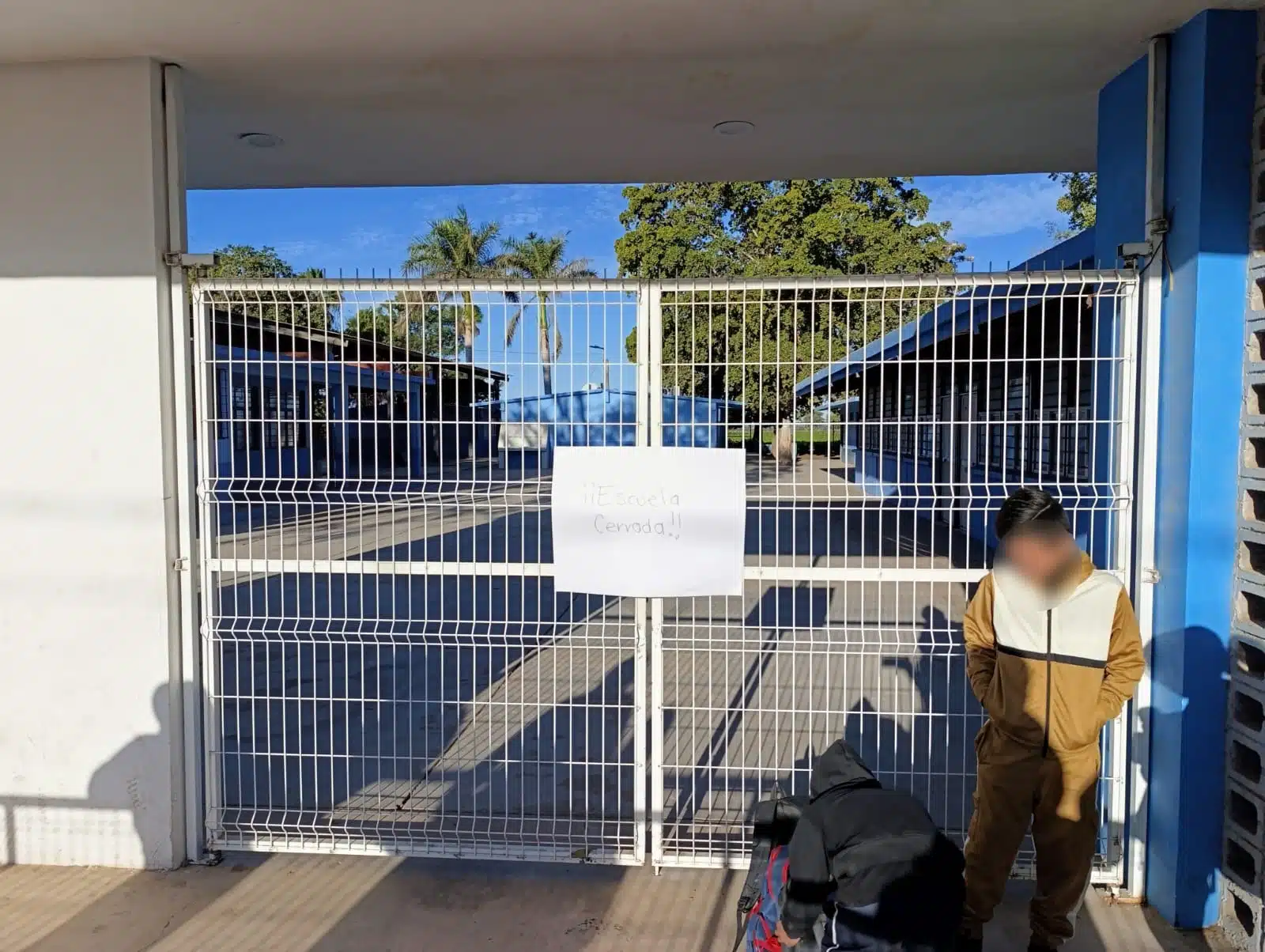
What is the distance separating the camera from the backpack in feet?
7.84

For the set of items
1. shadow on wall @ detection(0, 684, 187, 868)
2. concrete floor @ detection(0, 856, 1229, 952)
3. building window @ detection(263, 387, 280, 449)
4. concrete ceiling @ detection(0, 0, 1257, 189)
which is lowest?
concrete floor @ detection(0, 856, 1229, 952)

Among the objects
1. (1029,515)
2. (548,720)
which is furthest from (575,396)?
(548,720)

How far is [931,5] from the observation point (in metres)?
2.99

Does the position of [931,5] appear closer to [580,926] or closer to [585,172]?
[585,172]

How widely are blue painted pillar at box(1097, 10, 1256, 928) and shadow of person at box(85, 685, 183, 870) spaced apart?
3938mm

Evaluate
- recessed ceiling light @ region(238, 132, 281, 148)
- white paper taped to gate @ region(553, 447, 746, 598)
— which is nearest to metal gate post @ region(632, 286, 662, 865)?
white paper taped to gate @ region(553, 447, 746, 598)

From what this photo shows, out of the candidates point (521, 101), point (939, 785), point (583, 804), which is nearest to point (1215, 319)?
point (939, 785)

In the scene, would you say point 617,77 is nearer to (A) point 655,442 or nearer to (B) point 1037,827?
(A) point 655,442

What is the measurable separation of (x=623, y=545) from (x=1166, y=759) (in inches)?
86.1

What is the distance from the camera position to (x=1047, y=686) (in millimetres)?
2672

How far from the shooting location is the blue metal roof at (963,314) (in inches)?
126

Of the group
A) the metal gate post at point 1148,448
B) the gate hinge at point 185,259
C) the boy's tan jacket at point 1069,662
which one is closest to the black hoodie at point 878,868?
the boy's tan jacket at point 1069,662

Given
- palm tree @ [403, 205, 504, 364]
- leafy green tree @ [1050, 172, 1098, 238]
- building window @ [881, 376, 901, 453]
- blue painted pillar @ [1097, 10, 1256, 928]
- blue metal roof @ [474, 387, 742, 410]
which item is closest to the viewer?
blue painted pillar @ [1097, 10, 1256, 928]

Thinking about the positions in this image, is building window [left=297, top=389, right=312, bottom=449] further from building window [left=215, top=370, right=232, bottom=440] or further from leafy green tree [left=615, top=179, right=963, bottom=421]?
leafy green tree [left=615, top=179, right=963, bottom=421]
